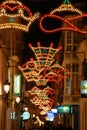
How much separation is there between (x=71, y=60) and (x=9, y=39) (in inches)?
267

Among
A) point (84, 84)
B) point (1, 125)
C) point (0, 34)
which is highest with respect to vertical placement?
point (0, 34)

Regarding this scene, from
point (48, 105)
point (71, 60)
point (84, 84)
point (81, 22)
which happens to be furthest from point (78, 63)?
point (48, 105)

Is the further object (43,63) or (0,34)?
(0,34)

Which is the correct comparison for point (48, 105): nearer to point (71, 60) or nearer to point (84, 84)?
point (71, 60)

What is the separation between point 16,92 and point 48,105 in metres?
31.5

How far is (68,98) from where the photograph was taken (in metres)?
49.5

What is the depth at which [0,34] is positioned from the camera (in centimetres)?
3688

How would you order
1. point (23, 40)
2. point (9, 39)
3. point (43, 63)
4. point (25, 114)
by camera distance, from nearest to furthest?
point (43, 63) → point (25, 114) → point (9, 39) → point (23, 40)

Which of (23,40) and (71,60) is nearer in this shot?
(71,60)

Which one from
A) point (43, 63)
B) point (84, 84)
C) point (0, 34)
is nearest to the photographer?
point (84, 84)

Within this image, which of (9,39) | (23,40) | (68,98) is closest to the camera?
(9,39)

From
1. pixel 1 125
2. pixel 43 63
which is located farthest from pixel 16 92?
pixel 43 63

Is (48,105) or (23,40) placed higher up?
(23,40)

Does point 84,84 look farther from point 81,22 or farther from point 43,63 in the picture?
point 81,22
